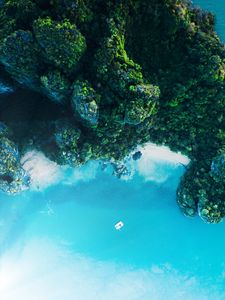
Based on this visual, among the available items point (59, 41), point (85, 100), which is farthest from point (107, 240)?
point (59, 41)

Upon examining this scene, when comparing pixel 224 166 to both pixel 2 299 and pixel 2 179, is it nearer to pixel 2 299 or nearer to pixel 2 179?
pixel 2 179

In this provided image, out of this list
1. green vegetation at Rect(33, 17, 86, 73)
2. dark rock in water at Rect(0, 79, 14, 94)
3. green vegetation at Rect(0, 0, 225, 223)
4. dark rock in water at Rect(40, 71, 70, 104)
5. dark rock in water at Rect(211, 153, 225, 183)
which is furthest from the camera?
dark rock in water at Rect(211, 153, 225, 183)

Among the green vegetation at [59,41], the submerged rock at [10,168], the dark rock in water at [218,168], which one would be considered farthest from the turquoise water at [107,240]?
the green vegetation at [59,41]

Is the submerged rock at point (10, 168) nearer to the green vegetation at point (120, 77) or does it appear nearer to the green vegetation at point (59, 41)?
the green vegetation at point (120, 77)

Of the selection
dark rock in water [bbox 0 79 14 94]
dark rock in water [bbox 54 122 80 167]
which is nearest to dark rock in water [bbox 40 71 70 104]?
dark rock in water [bbox 54 122 80 167]

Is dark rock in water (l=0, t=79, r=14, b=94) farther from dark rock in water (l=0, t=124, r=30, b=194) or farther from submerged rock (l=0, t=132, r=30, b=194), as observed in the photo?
submerged rock (l=0, t=132, r=30, b=194)
